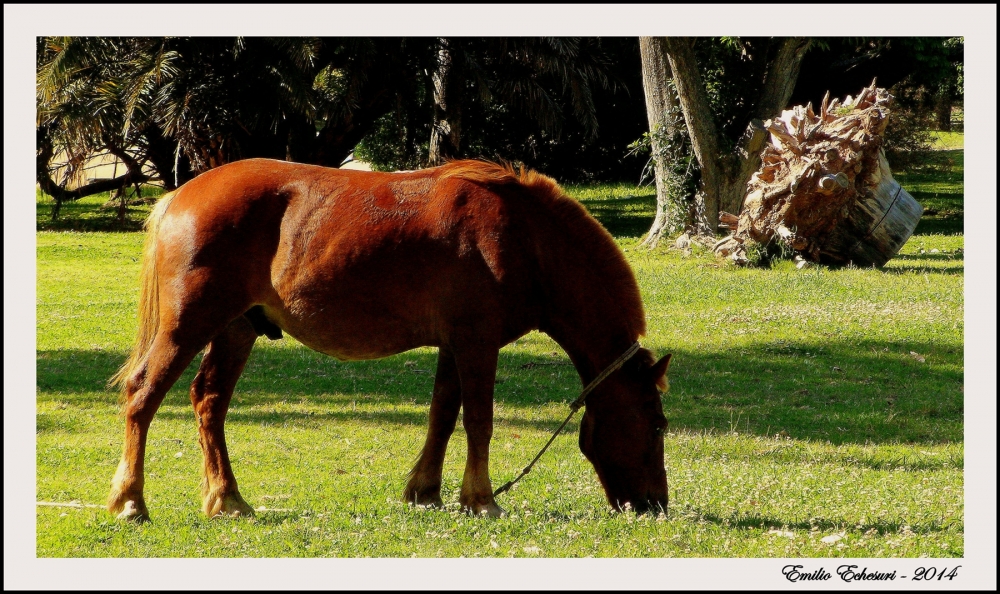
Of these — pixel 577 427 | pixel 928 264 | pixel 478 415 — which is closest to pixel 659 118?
pixel 928 264

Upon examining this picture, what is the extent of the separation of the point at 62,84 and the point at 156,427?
10701mm

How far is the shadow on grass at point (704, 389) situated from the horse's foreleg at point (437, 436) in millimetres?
3208

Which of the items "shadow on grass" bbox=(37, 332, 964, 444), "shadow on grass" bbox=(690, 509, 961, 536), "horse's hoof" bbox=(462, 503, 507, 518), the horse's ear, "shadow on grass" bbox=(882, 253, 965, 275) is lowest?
"shadow on grass" bbox=(37, 332, 964, 444)

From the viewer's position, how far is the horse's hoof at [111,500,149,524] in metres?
6.29

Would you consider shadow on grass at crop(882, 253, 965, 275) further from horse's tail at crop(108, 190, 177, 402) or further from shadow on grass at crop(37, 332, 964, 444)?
horse's tail at crop(108, 190, 177, 402)

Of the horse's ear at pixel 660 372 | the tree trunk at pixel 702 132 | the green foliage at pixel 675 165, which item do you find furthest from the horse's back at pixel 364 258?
the green foliage at pixel 675 165

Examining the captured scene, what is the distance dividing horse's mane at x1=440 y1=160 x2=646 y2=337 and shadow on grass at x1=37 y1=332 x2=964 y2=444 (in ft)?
11.8

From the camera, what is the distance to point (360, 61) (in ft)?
62.8

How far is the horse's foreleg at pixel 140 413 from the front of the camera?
6.32 meters

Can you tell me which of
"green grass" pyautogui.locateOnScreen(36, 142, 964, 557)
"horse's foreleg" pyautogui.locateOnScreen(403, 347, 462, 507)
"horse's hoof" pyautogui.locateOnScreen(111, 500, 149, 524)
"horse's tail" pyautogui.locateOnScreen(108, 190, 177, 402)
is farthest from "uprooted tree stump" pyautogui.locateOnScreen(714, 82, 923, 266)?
"horse's hoof" pyautogui.locateOnScreen(111, 500, 149, 524)

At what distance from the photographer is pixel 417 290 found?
6445 mm

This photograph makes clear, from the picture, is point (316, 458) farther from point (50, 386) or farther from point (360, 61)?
point (360, 61)

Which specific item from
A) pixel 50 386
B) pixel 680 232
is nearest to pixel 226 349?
pixel 50 386

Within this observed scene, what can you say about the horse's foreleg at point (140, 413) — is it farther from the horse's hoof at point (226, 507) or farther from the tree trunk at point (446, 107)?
the tree trunk at point (446, 107)
